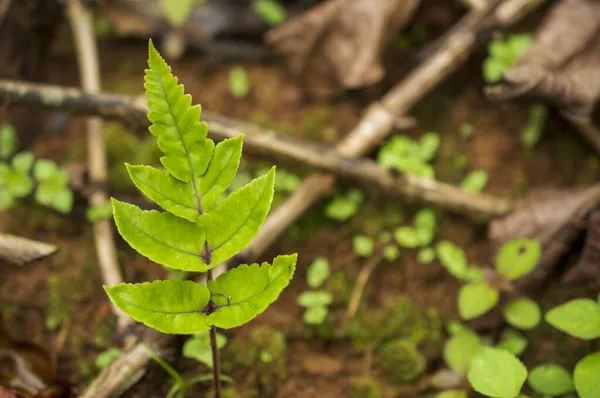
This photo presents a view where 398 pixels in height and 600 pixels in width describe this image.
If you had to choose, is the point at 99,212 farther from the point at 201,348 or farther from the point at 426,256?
the point at 426,256

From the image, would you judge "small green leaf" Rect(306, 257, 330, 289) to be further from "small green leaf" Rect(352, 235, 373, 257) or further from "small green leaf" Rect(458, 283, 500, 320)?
"small green leaf" Rect(458, 283, 500, 320)

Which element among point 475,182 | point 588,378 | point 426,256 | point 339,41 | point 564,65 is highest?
point 339,41

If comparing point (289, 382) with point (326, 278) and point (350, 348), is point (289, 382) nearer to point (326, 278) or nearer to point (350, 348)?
point (350, 348)

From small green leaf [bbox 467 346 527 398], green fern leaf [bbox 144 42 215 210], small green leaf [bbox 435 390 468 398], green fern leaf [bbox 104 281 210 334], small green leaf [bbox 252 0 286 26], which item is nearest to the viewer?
green fern leaf [bbox 144 42 215 210]

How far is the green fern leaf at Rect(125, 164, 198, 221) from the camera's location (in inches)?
54.2

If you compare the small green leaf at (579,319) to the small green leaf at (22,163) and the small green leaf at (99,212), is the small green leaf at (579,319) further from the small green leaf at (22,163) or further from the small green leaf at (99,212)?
the small green leaf at (22,163)

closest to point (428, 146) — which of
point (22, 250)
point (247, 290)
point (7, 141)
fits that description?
point (247, 290)

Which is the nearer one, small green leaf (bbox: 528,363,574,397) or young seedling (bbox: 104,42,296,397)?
young seedling (bbox: 104,42,296,397)

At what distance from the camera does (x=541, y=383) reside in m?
1.88

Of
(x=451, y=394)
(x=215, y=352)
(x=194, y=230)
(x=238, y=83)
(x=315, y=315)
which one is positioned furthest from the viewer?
(x=238, y=83)

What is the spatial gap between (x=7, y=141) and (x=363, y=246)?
1.71m

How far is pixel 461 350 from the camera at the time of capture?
6.93ft

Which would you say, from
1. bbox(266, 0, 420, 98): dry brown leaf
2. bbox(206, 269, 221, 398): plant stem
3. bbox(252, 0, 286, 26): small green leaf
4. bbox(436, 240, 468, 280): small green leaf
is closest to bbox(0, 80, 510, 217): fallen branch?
bbox(436, 240, 468, 280): small green leaf

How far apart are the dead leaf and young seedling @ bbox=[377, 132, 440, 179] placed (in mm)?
382
